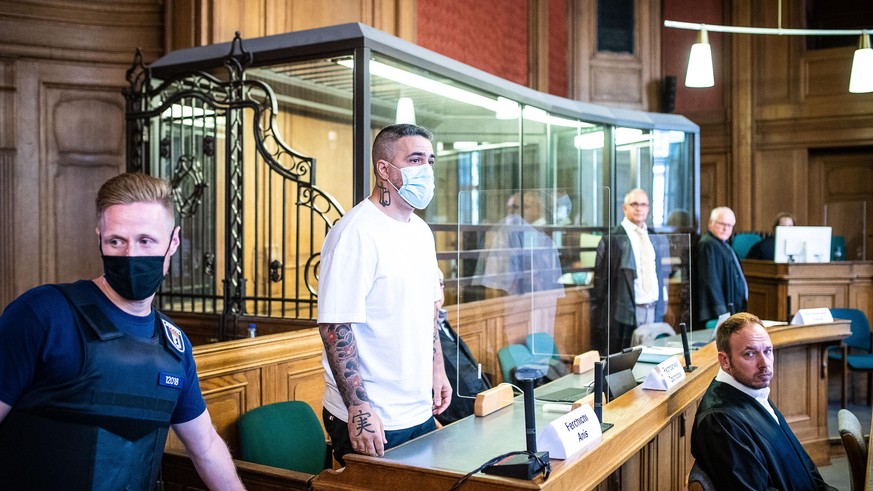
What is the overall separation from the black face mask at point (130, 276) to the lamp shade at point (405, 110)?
3.86 metres

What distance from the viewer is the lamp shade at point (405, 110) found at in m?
5.35

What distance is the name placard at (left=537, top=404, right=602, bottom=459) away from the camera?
1973mm

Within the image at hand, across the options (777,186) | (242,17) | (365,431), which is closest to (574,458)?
(365,431)

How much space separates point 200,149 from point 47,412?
443 centimetres

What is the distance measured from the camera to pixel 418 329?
7.45 feet

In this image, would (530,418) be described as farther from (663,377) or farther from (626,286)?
(626,286)

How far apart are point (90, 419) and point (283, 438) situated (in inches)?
58.2

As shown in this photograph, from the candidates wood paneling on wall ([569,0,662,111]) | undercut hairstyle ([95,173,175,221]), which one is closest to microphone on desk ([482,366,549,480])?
undercut hairstyle ([95,173,175,221])

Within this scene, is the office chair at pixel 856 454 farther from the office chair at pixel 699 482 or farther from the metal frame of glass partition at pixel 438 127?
the metal frame of glass partition at pixel 438 127

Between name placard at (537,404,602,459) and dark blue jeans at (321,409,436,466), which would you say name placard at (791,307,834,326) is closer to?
name placard at (537,404,602,459)

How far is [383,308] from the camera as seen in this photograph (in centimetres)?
219

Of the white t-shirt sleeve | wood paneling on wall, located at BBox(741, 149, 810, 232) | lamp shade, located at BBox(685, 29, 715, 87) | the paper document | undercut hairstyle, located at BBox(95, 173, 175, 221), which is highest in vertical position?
lamp shade, located at BBox(685, 29, 715, 87)

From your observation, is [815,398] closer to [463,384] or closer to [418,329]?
[463,384]

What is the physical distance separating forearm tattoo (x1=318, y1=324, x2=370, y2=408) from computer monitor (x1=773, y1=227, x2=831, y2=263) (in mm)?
6089
